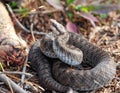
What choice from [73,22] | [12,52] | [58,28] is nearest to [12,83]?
[12,52]

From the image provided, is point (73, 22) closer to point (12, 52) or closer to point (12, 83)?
point (12, 52)

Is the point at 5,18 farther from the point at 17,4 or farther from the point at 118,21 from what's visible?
the point at 118,21

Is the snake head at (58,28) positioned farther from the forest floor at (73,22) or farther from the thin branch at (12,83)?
the thin branch at (12,83)

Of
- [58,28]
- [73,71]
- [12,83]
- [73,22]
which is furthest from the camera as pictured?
[73,22]

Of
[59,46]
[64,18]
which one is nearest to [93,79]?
[59,46]

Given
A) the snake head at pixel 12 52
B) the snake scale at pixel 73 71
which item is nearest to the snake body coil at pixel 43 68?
the snake scale at pixel 73 71

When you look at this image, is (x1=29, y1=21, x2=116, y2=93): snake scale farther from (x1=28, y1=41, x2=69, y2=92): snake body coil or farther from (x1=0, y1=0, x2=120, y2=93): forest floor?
(x1=0, y1=0, x2=120, y2=93): forest floor

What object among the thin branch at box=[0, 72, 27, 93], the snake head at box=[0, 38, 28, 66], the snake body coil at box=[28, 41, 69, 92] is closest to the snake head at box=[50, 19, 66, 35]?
the snake body coil at box=[28, 41, 69, 92]

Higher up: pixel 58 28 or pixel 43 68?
pixel 58 28
